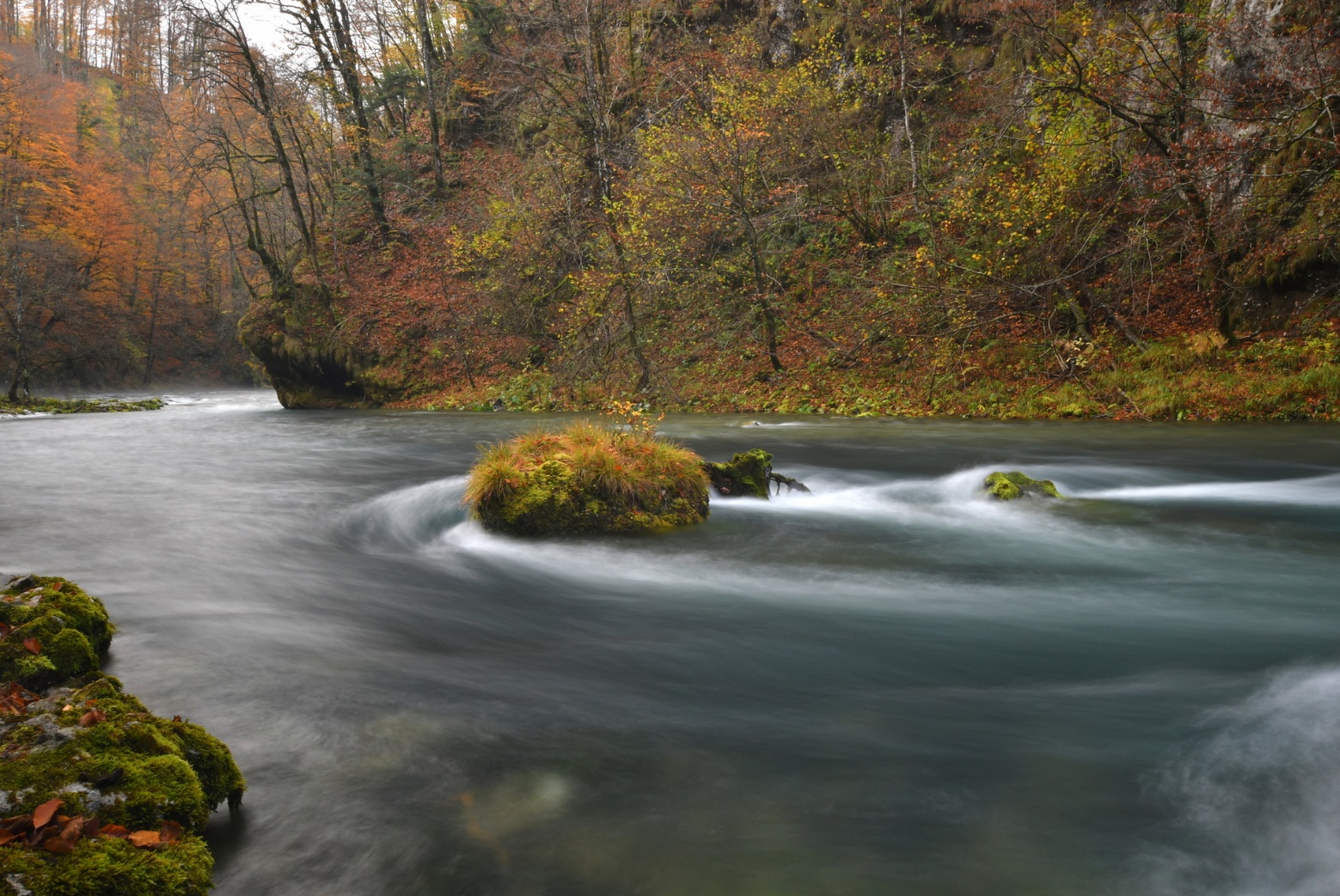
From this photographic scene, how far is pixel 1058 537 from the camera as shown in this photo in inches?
293

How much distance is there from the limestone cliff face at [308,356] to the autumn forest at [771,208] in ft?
0.35

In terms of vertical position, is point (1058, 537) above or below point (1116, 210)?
below

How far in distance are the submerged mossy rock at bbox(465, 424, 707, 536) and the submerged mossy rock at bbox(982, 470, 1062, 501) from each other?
3283 mm

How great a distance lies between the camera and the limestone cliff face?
1013 inches

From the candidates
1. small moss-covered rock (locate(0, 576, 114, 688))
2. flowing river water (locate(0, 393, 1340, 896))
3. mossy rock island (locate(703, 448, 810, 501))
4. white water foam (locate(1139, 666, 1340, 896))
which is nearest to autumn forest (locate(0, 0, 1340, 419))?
flowing river water (locate(0, 393, 1340, 896))

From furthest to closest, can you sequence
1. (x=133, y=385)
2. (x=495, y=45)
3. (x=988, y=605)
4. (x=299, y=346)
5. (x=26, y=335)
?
(x=133, y=385) → (x=26, y=335) → (x=495, y=45) → (x=299, y=346) → (x=988, y=605)

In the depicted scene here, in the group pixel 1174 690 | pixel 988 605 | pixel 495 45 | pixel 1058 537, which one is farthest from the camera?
pixel 495 45

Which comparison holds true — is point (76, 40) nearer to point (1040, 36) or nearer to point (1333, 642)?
point (1040, 36)

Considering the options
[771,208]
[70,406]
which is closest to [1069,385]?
[771,208]

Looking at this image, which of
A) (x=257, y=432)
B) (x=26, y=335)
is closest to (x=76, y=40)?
(x=26, y=335)

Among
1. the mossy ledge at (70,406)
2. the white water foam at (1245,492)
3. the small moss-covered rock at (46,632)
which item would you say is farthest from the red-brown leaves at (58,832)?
the mossy ledge at (70,406)

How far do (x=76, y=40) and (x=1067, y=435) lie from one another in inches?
2978

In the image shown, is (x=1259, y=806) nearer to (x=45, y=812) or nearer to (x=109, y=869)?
(x=109, y=869)

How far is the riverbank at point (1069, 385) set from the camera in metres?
12.7
